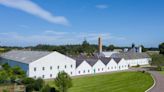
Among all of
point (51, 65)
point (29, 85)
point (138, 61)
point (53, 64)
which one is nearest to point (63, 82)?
point (29, 85)

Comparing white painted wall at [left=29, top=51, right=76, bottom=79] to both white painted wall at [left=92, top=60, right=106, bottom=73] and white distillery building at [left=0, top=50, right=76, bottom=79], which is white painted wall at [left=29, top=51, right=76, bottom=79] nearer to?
white distillery building at [left=0, top=50, right=76, bottom=79]

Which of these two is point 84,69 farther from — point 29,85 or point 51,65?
point 29,85

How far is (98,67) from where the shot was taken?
6712cm

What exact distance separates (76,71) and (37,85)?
25.6 m

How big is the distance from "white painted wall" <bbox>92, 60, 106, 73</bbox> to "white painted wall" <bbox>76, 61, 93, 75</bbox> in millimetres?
1691

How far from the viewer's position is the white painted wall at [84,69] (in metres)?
60.6

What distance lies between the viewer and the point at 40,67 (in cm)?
5156

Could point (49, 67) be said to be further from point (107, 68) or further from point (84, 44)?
point (84, 44)

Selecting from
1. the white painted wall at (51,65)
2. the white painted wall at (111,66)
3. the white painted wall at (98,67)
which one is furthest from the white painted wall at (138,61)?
the white painted wall at (51,65)

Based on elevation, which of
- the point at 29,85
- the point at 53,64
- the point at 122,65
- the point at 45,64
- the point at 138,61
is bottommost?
the point at 29,85

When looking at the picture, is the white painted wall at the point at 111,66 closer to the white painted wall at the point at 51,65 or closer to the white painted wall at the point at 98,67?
the white painted wall at the point at 98,67

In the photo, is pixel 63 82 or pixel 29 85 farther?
pixel 29 85

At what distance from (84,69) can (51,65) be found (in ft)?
38.0

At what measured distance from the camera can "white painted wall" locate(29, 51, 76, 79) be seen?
5072 cm
